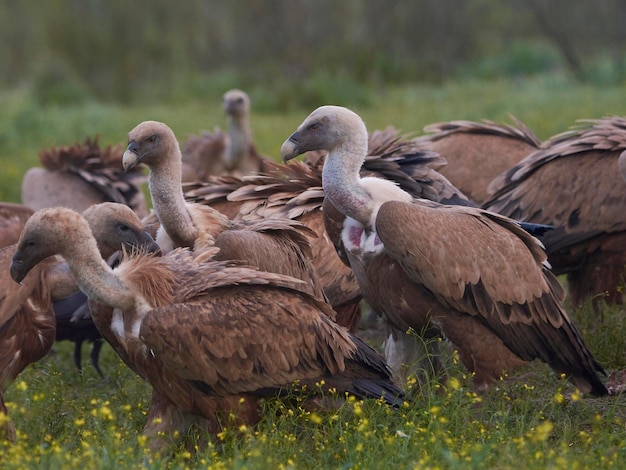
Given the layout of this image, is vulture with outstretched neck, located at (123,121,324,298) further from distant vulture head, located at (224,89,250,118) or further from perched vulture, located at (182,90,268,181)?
distant vulture head, located at (224,89,250,118)

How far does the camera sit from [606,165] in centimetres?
659

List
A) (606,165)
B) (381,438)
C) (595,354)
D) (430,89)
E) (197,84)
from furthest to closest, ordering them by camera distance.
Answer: (197,84), (430,89), (606,165), (595,354), (381,438)

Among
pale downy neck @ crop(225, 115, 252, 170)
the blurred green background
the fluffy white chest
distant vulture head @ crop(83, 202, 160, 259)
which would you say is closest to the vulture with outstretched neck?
distant vulture head @ crop(83, 202, 160, 259)

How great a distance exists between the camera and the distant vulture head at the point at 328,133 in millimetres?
5289

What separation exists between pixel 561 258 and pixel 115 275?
3.18 meters

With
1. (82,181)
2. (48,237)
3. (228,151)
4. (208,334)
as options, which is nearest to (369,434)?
(208,334)

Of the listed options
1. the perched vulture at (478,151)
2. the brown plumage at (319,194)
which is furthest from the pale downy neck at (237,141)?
the brown plumage at (319,194)

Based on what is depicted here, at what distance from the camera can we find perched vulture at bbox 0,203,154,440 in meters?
5.00

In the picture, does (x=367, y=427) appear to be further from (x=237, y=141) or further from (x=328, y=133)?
(x=237, y=141)

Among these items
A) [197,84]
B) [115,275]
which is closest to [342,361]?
[115,275]

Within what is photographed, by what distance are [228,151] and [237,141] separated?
0.14 meters

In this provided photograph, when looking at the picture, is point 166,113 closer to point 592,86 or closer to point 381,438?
point 592,86

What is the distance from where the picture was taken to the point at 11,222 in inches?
234

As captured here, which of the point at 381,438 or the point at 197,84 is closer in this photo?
the point at 381,438
